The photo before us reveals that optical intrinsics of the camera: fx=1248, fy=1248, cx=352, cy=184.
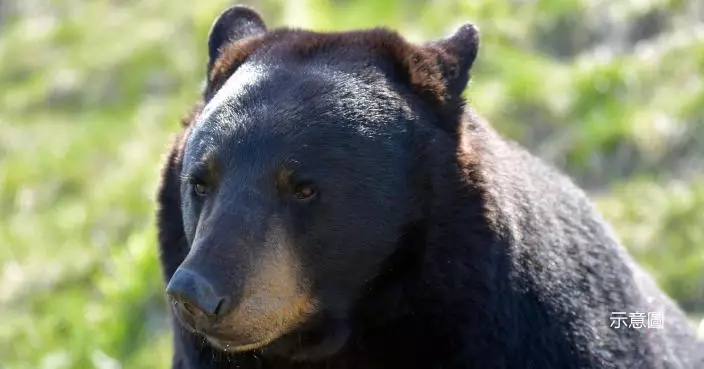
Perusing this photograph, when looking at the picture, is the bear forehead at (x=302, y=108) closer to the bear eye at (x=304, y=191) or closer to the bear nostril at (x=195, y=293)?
the bear eye at (x=304, y=191)

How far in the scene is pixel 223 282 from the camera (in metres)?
3.78

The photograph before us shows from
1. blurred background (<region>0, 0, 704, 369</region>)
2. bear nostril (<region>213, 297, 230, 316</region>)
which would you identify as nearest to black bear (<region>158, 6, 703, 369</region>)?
bear nostril (<region>213, 297, 230, 316</region>)

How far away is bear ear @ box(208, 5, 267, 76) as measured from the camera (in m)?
4.89

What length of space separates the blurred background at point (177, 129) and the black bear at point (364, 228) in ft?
8.66

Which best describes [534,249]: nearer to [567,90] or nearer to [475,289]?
[475,289]

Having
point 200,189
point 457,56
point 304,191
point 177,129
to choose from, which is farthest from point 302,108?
point 177,129

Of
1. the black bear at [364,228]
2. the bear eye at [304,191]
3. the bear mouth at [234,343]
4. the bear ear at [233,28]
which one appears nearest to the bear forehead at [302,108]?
the black bear at [364,228]

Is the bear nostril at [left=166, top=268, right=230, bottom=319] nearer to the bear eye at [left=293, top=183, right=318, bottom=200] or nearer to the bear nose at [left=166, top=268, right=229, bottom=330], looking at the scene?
the bear nose at [left=166, top=268, right=229, bottom=330]

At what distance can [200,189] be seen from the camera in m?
4.18

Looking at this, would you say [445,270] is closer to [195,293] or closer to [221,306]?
[221,306]

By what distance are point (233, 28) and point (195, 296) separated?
1547 mm

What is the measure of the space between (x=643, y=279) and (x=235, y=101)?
2.23m

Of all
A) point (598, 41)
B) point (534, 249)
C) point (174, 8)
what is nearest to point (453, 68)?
point (534, 249)

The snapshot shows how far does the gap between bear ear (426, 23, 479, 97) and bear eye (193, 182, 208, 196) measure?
96 centimetres
